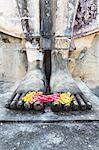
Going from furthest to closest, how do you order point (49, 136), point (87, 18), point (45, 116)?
1. point (87, 18)
2. point (45, 116)
3. point (49, 136)

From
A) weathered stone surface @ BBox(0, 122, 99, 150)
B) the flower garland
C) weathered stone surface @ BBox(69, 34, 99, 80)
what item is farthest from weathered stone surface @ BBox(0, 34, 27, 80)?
weathered stone surface @ BBox(0, 122, 99, 150)

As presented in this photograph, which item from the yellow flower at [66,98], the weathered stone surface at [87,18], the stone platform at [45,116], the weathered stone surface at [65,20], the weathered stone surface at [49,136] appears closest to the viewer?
the weathered stone surface at [49,136]

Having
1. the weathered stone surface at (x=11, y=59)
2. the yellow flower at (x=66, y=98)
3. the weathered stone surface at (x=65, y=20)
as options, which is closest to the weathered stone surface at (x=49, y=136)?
the yellow flower at (x=66, y=98)

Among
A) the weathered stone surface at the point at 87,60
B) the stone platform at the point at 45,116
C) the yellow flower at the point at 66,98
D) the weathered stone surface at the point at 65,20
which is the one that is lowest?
the stone platform at the point at 45,116

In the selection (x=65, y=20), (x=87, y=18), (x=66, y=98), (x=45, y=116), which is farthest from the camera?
(x=87, y=18)

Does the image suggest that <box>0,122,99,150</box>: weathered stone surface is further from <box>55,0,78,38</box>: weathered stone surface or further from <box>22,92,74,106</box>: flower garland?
<box>55,0,78,38</box>: weathered stone surface

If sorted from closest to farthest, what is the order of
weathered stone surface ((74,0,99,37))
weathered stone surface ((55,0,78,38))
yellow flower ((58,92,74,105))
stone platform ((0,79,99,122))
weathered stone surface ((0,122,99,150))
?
weathered stone surface ((0,122,99,150))
stone platform ((0,79,99,122))
yellow flower ((58,92,74,105))
weathered stone surface ((55,0,78,38))
weathered stone surface ((74,0,99,37))

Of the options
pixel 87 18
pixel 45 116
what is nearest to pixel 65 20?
pixel 87 18

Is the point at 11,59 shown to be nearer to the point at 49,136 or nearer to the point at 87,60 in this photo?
the point at 87,60

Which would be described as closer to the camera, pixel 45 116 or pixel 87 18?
pixel 45 116

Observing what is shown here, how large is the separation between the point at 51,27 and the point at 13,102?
21.9 inches

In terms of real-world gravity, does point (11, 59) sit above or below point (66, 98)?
above

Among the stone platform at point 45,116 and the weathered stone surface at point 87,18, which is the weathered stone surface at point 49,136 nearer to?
the stone platform at point 45,116

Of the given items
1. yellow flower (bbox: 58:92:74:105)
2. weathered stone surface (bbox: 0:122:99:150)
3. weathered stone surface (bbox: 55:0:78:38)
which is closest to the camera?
weathered stone surface (bbox: 0:122:99:150)
